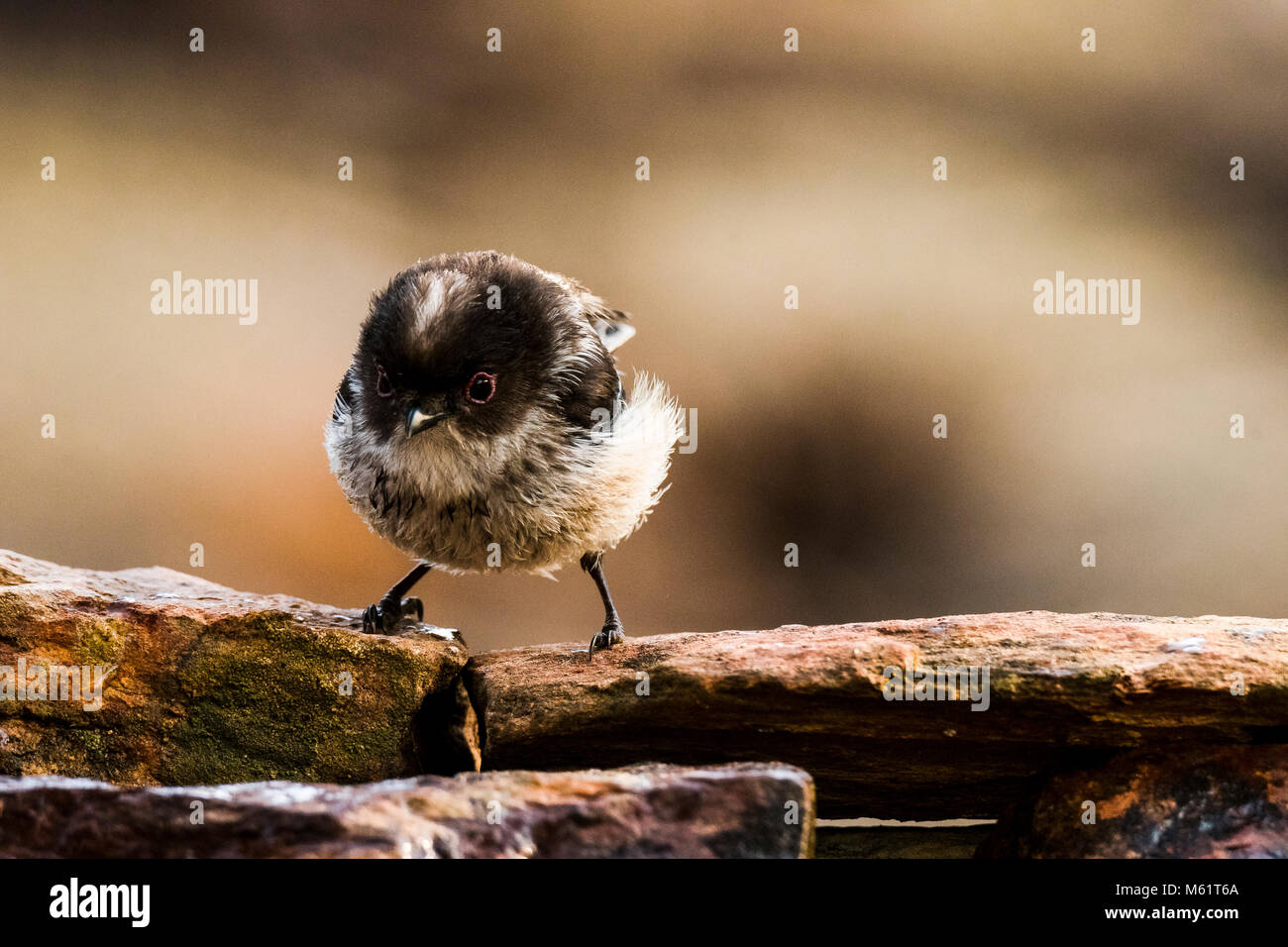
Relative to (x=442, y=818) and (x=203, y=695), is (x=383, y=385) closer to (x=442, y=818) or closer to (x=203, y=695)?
(x=203, y=695)

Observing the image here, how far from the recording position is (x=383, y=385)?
317 cm

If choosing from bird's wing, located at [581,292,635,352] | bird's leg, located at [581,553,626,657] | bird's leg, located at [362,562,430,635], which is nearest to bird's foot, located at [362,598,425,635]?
bird's leg, located at [362,562,430,635]

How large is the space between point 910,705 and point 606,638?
1129mm

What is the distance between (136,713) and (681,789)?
166 cm

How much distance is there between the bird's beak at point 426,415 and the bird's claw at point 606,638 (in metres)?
0.80

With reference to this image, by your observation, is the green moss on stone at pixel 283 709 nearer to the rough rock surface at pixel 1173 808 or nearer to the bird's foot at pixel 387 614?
the bird's foot at pixel 387 614

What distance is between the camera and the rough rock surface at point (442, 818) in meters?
1.87

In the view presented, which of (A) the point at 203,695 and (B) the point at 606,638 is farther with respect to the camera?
(B) the point at 606,638

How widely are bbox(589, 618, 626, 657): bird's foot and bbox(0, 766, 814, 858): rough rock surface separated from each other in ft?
3.89

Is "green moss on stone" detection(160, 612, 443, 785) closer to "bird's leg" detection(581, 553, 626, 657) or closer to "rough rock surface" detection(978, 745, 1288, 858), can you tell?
"bird's leg" detection(581, 553, 626, 657)

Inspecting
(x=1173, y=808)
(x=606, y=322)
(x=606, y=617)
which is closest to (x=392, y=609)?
(x=606, y=617)

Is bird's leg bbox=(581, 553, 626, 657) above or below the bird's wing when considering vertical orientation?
below

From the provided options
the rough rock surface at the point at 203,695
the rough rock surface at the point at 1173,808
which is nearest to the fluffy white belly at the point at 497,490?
the rough rock surface at the point at 203,695

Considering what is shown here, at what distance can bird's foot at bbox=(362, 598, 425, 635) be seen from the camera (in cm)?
351
